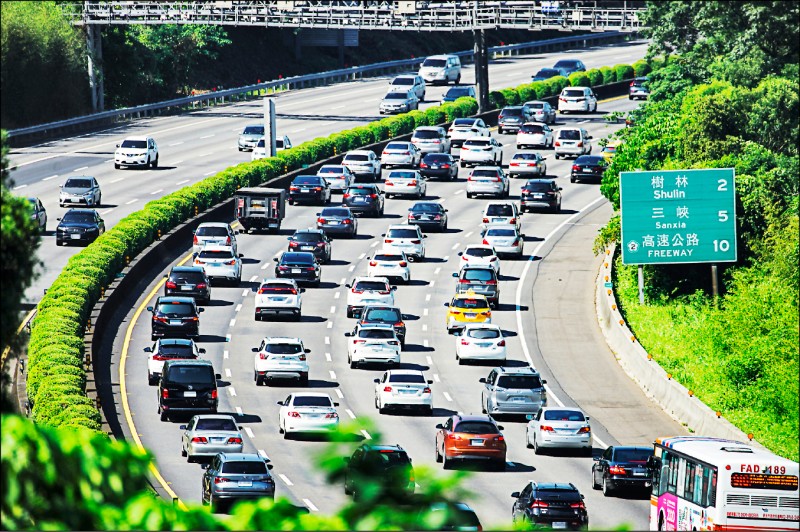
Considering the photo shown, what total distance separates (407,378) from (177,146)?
48.6 metres

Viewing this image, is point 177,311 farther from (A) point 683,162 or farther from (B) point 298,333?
(A) point 683,162

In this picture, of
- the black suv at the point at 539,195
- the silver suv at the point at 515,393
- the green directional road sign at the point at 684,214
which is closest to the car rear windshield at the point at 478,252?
the green directional road sign at the point at 684,214

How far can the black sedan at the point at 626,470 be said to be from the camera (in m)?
38.0

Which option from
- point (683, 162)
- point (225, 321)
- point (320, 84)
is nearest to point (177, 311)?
point (225, 321)

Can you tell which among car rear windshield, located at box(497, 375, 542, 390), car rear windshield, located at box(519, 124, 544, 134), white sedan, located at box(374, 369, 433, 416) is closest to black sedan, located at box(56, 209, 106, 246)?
white sedan, located at box(374, 369, 433, 416)

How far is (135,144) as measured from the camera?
84062mm

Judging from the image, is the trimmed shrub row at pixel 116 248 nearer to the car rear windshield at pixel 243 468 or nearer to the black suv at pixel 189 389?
the black suv at pixel 189 389

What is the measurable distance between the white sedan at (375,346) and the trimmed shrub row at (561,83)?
54476 mm

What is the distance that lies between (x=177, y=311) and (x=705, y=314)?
19.7 metres

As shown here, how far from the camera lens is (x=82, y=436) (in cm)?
1177

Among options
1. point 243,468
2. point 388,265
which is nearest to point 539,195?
point 388,265

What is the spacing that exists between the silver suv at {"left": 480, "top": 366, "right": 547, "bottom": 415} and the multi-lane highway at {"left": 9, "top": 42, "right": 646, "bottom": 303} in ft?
61.7

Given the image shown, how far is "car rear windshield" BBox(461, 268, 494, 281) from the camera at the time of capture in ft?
200

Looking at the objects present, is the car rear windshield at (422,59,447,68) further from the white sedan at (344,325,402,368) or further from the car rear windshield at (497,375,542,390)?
the car rear windshield at (497,375,542,390)
